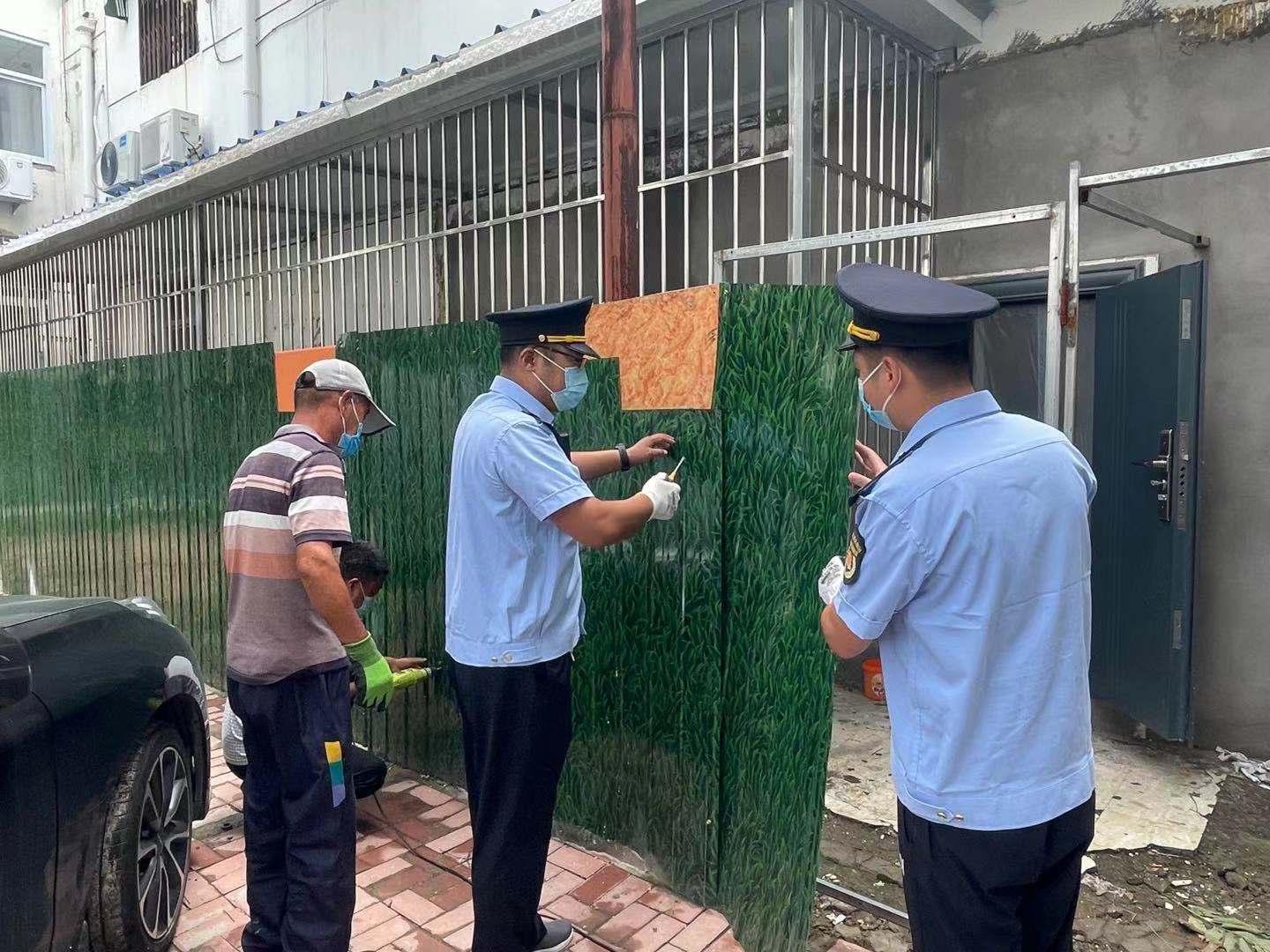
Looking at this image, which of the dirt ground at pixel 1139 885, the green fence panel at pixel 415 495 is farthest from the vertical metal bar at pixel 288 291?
the dirt ground at pixel 1139 885

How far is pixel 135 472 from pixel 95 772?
4.74m

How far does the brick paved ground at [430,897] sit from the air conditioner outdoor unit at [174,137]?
812cm

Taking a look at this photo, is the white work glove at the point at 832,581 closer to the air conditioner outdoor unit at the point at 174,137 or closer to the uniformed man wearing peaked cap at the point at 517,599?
the uniformed man wearing peaked cap at the point at 517,599

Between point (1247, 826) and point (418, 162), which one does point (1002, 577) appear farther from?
point (418, 162)

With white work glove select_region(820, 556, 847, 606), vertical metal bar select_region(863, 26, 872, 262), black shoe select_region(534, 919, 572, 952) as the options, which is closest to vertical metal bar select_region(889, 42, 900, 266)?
vertical metal bar select_region(863, 26, 872, 262)

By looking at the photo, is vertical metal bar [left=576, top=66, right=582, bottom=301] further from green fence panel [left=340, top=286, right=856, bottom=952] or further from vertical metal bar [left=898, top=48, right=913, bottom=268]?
vertical metal bar [left=898, top=48, right=913, bottom=268]

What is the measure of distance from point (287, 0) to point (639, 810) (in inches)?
325

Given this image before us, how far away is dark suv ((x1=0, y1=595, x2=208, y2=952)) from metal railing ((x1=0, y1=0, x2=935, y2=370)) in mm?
2737

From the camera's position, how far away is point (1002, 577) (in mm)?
1695

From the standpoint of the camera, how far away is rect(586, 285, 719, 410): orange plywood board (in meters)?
3.06

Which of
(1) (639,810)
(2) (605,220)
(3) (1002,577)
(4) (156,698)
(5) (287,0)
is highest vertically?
(5) (287,0)

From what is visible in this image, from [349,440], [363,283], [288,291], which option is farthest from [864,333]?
[288,291]

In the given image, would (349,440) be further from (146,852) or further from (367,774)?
(367,774)

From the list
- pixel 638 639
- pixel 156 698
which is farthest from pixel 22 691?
pixel 638 639
